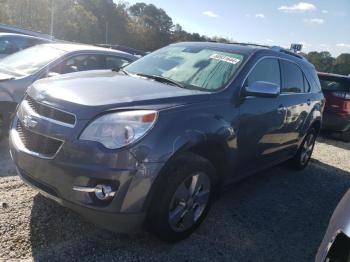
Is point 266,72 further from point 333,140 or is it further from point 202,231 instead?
point 333,140

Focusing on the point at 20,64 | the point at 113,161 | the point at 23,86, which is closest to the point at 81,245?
the point at 113,161

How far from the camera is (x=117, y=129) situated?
2912mm

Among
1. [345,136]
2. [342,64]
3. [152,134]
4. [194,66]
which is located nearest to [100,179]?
[152,134]

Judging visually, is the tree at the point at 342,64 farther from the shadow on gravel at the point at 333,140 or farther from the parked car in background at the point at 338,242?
the parked car in background at the point at 338,242

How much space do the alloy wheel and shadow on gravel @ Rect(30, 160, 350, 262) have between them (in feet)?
0.68

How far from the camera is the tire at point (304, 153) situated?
6239mm

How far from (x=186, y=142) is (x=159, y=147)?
296 mm

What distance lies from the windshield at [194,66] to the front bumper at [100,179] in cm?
125

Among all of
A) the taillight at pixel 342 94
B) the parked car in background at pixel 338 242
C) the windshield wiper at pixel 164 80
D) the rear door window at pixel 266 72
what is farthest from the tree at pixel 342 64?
the parked car in background at pixel 338 242

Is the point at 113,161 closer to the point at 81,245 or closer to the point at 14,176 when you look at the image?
the point at 81,245

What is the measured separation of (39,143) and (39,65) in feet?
9.73

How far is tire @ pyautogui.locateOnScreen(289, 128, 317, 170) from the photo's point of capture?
20.5ft

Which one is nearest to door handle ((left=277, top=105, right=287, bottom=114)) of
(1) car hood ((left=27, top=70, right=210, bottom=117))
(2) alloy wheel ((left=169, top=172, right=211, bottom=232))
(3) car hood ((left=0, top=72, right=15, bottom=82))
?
(1) car hood ((left=27, top=70, right=210, bottom=117))

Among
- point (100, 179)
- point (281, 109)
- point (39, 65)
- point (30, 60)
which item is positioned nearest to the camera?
point (100, 179)
